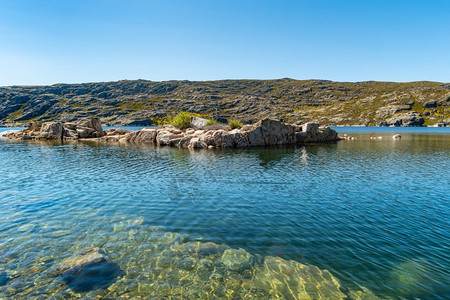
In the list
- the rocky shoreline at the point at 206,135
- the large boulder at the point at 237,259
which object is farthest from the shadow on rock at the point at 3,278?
the rocky shoreline at the point at 206,135

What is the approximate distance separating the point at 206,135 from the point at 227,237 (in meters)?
55.7

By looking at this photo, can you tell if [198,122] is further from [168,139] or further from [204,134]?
[204,134]

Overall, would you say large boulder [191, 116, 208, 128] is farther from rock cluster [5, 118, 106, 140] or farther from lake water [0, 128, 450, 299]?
lake water [0, 128, 450, 299]

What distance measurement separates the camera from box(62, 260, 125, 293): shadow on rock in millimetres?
11367

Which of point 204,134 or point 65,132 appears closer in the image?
point 204,134

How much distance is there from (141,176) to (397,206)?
29924 mm

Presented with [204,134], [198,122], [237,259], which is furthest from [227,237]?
[198,122]

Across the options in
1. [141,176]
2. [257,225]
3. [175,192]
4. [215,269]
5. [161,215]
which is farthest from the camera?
[141,176]

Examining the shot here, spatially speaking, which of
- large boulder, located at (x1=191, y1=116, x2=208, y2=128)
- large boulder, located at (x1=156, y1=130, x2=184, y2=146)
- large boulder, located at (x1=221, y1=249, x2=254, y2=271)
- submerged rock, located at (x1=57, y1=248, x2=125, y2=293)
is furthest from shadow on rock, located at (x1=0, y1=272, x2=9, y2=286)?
large boulder, located at (x1=191, y1=116, x2=208, y2=128)

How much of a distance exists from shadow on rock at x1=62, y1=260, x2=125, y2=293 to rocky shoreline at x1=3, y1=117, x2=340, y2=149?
180 ft

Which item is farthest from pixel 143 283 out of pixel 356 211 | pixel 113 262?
pixel 356 211

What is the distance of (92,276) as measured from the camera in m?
12.1

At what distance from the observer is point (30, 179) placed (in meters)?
32.3

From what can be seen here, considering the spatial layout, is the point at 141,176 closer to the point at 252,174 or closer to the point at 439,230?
the point at 252,174
